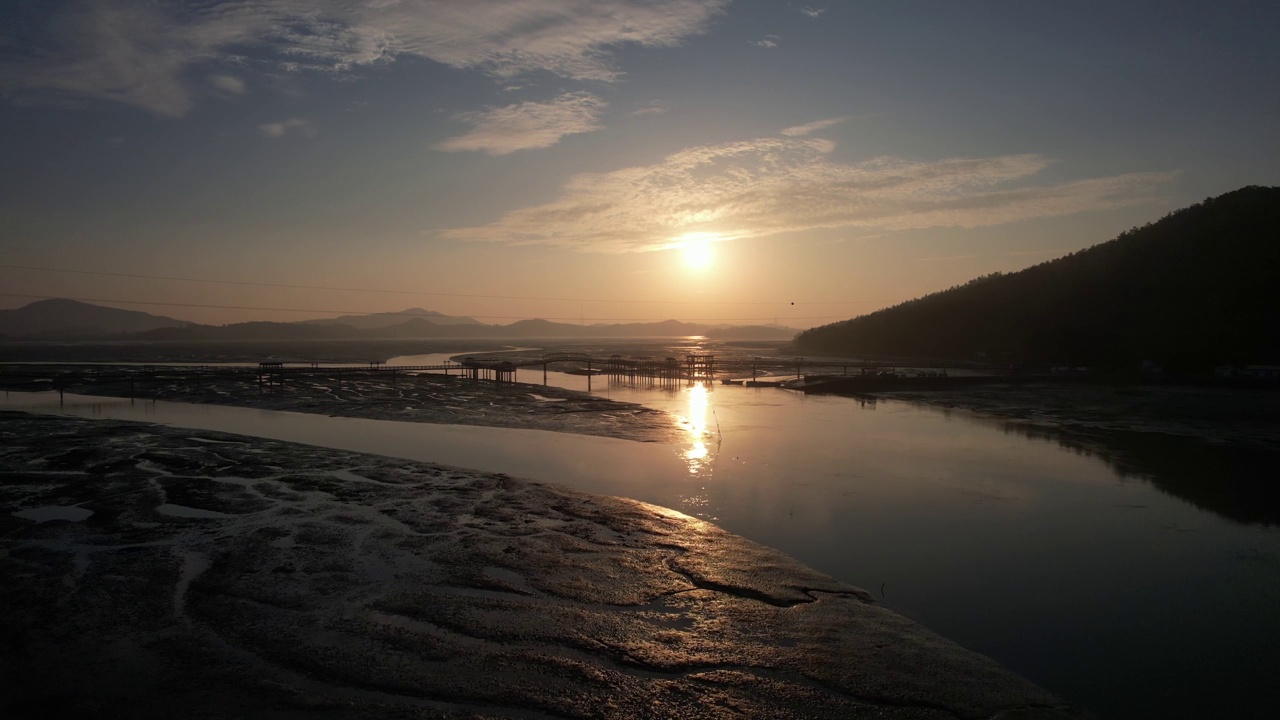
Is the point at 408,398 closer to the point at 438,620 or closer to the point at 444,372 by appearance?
the point at 444,372

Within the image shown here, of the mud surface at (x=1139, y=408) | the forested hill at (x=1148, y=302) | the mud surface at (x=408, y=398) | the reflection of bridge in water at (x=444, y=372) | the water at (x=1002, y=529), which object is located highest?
the forested hill at (x=1148, y=302)

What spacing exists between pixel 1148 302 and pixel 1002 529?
68.2 meters

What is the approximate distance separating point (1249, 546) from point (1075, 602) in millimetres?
5503

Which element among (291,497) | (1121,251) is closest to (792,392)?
(291,497)

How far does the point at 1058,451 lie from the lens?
22.2m

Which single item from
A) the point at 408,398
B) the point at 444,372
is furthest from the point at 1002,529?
the point at 444,372

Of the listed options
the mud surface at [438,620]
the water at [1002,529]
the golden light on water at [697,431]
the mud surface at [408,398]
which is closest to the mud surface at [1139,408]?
the water at [1002,529]

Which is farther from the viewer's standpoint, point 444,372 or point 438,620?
point 444,372

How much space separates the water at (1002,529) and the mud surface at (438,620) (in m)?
1.14

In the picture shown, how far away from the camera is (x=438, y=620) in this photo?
879cm

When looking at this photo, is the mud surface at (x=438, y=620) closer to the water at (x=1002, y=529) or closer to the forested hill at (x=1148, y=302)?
the water at (x=1002, y=529)

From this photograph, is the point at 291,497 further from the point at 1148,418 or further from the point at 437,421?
the point at 1148,418

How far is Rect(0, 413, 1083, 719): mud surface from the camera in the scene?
6965 millimetres

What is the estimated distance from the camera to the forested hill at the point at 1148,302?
2160 inches
